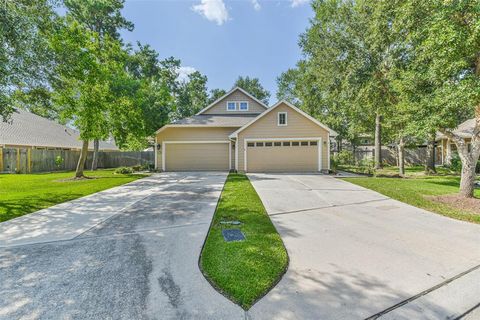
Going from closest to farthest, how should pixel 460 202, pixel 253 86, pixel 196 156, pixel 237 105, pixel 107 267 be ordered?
1. pixel 107 267
2. pixel 460 202
3. pixel 196 156
4. pixel 237 105
5. pixel 253 86

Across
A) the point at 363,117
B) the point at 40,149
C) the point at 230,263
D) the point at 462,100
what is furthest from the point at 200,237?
the point at 40,149

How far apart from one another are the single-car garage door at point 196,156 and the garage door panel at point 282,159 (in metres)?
2.78

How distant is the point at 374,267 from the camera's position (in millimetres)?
3271

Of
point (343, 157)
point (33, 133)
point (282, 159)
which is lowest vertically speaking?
point (282, 159)

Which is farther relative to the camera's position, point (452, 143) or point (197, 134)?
point (452, 143)

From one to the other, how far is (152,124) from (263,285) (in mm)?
15898

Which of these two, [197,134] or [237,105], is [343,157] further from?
[197,134]

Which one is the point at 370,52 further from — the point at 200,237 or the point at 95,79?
the point at 95,79

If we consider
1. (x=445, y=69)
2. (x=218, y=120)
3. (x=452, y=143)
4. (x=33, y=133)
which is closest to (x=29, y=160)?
(x=33, y=133)

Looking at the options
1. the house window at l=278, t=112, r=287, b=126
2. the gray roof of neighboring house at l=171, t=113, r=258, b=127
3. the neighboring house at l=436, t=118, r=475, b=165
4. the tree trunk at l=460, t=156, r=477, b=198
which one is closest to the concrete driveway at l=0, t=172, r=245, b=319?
the tree trunk at l=460, t=156, r=477, b=198

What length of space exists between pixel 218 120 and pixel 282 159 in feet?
20.0

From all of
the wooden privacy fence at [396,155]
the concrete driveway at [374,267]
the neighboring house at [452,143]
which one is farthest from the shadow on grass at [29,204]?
the wooden privacy fence at [396,155]

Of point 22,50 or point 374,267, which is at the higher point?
point 22,50

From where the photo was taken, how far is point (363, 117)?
58.8 feet
